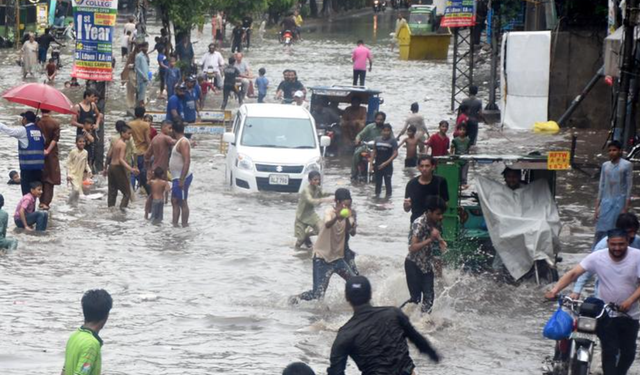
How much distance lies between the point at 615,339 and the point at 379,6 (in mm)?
74987

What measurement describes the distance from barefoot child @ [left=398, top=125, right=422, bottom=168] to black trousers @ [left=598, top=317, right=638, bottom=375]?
14133mm

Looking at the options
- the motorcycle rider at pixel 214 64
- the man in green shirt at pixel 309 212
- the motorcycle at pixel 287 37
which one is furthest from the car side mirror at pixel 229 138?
the motorcycle at pixel 287 37

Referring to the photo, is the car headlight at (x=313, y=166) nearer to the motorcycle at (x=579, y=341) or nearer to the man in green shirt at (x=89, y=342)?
the motorcycle at (x=579, y=341)

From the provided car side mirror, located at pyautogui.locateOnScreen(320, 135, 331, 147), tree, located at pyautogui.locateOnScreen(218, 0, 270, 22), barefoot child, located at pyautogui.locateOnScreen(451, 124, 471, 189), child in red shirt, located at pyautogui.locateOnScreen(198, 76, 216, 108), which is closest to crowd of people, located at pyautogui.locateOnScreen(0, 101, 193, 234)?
car side mirror, located at pyautogui.locateOnScreen(320, 135, 331, 147)

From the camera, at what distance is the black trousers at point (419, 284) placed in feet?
41.3

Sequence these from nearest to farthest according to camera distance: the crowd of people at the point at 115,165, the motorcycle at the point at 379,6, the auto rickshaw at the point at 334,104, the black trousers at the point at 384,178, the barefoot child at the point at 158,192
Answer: the crowd of people at the point at 115,165 → the barefoot child at the point at 158,192 → the black trousers at the point at 384,178 → the auto rickshaw at the point at 334,104 → the motorcycle at the point at 379,6

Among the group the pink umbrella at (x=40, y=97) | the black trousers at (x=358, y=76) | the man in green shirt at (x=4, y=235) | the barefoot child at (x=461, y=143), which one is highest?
the pink umbrella at (x=40, y=97)

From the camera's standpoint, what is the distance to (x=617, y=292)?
10.0 metres

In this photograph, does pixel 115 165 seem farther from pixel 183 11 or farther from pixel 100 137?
pixel 183 11

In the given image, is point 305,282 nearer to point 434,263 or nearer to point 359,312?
point 434,263

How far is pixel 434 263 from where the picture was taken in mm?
13141

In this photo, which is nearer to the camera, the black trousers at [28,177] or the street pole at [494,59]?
the black trousers at [28,177]

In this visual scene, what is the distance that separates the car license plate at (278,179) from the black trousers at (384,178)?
1524 millimetres

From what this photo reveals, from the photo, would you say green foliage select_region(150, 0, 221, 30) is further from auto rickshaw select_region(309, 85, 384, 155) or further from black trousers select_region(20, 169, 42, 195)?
black trousers select_region(20, 169, 42, 195)
